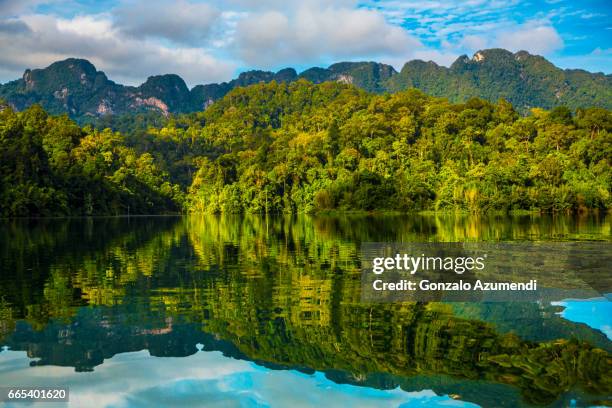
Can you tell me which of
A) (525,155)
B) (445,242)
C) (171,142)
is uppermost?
(171,142)

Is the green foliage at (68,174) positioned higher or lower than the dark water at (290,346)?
higher

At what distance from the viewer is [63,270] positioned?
21875mm

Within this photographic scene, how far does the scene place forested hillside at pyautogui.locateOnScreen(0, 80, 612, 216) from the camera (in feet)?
290

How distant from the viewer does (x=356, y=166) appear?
401 feet

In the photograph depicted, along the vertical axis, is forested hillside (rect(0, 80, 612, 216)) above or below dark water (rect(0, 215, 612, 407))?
above

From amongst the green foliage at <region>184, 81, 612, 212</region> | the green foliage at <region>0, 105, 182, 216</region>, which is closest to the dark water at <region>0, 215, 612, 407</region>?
the green foliage at <region>184, 81, 612, 212</region>

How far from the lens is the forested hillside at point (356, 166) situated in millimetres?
88438

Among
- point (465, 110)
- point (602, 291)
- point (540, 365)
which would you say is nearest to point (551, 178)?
point (465, 110)

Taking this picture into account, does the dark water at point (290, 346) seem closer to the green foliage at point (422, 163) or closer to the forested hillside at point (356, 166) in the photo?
the green foliage at point (422, 163)

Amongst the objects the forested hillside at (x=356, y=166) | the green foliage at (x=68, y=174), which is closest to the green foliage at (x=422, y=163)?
the forested hillside at (x=356, y=166)

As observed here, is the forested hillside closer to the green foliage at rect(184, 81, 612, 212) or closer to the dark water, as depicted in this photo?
the green foliage at rect(184, 81, 612, 212)

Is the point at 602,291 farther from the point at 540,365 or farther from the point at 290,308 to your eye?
the point at 290,308

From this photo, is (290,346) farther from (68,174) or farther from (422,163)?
(422,163)

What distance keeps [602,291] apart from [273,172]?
11043 centimetres
